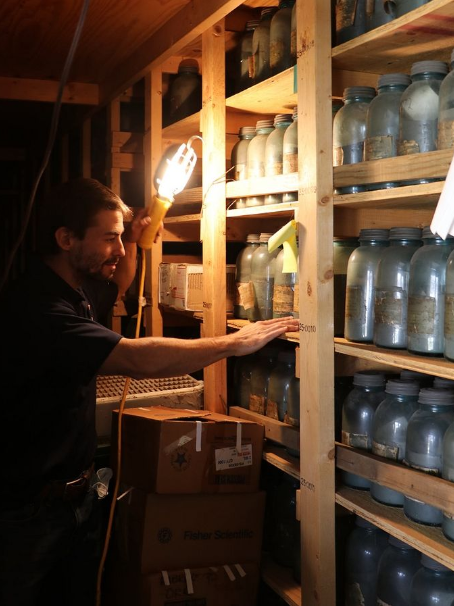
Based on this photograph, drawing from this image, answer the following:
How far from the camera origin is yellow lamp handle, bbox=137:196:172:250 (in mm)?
2520

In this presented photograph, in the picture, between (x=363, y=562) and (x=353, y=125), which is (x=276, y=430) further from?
(x=353, y=125)

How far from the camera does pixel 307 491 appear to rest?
7.03ft

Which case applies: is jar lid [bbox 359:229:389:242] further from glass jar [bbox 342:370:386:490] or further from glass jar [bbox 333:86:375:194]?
glass jar [bbox 342:370:386:490]

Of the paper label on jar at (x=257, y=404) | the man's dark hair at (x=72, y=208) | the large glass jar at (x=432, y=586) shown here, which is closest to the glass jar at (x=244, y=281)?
the paper label on jar at (x=257, y=404)

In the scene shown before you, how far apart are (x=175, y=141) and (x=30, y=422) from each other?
1.75 m

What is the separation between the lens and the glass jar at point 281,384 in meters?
2.52

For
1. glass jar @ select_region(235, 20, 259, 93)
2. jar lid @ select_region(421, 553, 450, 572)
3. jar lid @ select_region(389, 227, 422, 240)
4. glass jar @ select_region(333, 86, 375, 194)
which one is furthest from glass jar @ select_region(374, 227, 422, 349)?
glass jar @ select_region(235, 20, 259, 93)

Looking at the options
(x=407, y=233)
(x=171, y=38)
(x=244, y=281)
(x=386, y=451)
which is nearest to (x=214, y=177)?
(x=244, y=281)

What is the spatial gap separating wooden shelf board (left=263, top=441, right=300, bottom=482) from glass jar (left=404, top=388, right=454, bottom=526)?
1.68 ft

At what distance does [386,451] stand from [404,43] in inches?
43.2

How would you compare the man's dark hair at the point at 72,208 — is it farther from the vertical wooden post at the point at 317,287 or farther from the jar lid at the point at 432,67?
the jar lid at the point at 432,67

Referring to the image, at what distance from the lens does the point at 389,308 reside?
1894 millimetres

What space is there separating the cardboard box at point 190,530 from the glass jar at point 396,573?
592 mm

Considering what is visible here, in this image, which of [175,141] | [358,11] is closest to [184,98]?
[175,141]
